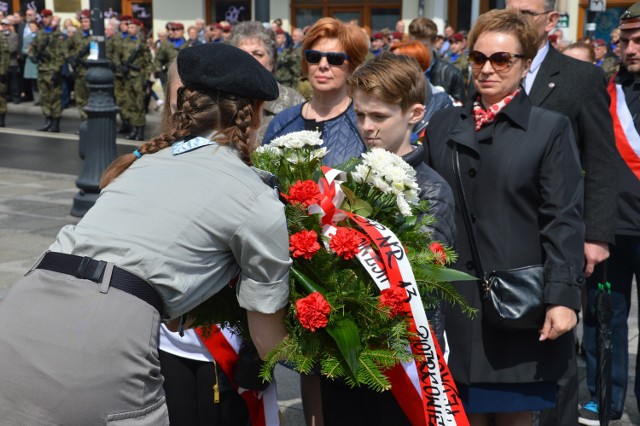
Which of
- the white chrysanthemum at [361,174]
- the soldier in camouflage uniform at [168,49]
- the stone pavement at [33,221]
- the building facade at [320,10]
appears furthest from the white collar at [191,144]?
the building facade at [320,10]

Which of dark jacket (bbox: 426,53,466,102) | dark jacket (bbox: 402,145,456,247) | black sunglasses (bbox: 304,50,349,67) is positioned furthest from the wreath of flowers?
dark jacket (bbox: 426,53,466,102)

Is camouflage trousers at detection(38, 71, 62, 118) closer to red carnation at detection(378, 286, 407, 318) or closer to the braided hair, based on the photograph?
the braided hair

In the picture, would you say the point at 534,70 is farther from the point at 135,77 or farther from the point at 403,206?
the point at 135,77

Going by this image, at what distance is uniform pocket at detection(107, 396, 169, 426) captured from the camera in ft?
7.00

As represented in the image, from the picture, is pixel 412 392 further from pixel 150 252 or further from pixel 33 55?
pixel 33 55

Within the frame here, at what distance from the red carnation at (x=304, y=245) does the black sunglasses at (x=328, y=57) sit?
6.67ft

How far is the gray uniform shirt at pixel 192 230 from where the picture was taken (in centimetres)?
218

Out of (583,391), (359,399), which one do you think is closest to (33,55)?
(583,391)

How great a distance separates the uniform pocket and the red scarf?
1.82 metres

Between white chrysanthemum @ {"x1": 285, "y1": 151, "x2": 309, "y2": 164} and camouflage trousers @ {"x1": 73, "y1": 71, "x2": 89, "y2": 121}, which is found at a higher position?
white chrysanthemum @ {"x1": 285, "y1": 151, "x2": 309, "y2": 164}

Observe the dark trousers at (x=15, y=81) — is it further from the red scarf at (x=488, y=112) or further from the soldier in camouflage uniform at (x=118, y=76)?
the red scarf at (x=488, y=112)

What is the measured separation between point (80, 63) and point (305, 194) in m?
17.5

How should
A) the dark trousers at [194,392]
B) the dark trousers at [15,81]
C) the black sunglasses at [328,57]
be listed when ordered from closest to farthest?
the dark trousers at [194,392], the black sunglasses at [328,57], the dark trousers at [15,81]

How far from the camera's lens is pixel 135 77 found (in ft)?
58.5
